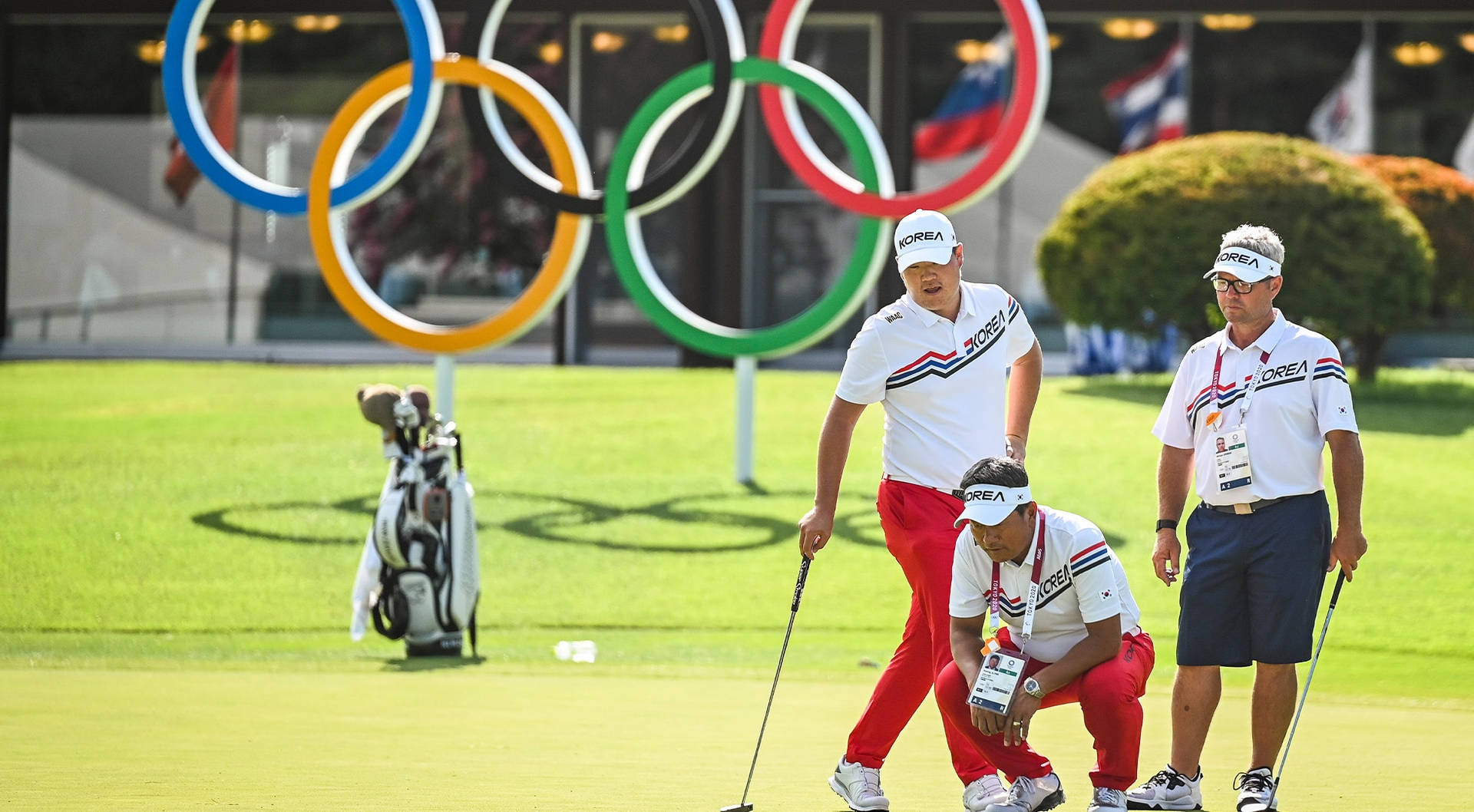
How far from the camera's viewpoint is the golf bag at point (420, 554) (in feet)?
28.0

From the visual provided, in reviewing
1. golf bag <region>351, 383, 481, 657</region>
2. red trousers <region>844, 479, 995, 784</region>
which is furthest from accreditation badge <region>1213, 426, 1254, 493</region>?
golf bag <region>351, 383, 481, 657</region>

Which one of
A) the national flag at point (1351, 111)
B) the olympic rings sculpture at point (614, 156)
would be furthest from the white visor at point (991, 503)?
the national flag at point (1351, 111)

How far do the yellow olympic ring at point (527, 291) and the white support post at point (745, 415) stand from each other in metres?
1.37

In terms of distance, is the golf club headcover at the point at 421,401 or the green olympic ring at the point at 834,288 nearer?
the golf club headcover at the point at 421,401

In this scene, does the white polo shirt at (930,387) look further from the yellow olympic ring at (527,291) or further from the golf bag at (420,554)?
the yellow olympic ring at (527,291)

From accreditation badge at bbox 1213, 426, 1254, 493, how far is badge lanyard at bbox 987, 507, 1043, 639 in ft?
2.34

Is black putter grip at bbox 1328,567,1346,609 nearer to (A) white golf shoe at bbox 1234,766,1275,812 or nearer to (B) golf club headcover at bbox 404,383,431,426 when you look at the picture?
(A) white golf shoe at bbox 1234,766,1275,812

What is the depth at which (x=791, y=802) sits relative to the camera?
16.9 ft

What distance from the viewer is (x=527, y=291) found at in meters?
11.7

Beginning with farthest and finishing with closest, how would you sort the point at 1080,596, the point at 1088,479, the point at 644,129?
the point at 1088,479 → the point at 644,129 → the point at 1080,596

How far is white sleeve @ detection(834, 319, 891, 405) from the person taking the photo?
529cm

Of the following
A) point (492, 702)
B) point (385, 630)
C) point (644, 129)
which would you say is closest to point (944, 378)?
point (492, 702)

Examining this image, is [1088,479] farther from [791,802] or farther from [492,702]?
[791,802]

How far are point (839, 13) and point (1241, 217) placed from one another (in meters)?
6.52
